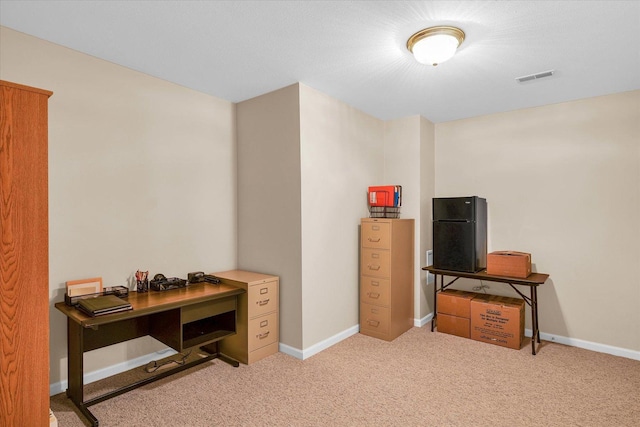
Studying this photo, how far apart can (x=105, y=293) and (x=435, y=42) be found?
2883 mm

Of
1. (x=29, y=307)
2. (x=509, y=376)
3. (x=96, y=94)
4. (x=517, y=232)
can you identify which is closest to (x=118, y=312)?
(x=29, y=307)

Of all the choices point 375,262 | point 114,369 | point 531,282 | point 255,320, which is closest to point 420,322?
point 375,262

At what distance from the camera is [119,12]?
1949mm

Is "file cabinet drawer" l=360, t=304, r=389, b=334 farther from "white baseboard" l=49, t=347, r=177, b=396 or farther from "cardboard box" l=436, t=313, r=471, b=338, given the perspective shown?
"white baseboard" l=49, t=347, r=177, b=396

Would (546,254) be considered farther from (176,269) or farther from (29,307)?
(29,307)

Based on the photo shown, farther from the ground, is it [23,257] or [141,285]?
[23,257]

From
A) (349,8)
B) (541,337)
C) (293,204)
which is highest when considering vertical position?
(349,8)

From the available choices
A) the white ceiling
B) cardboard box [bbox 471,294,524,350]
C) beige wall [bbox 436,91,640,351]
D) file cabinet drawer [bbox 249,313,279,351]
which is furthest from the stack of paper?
beige wall [bbox 436,91,640,351]

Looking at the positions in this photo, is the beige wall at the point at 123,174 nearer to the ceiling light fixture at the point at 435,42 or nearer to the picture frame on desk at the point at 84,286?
the picture frame on desk at the point at 84,286

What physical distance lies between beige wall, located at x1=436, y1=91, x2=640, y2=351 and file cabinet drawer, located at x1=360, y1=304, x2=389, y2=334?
1412 mm

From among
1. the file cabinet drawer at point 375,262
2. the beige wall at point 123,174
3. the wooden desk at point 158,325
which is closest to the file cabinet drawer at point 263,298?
the wooden desk at point 158,325

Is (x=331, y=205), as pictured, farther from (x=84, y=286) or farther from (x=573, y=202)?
(x=573, y=202)

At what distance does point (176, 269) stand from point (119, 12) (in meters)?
2.01

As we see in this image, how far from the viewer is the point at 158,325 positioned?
269cm
